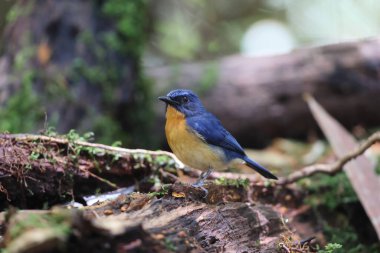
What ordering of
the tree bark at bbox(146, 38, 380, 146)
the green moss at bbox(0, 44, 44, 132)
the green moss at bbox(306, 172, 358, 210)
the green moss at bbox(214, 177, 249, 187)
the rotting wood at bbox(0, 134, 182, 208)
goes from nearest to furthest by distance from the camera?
the rotting wood at bbox(0, 134, 182, 208), the green moss at bbox(214, 177, 249, 187), the green moss at bbox(306, 172, 358, 210), the green moss at bbox(0, 44, 44, 132), the tree bark at bbox(146, 38, 380, 146)

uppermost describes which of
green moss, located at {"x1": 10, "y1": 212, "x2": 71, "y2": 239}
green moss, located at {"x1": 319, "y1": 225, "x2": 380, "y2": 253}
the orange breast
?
the orange breast

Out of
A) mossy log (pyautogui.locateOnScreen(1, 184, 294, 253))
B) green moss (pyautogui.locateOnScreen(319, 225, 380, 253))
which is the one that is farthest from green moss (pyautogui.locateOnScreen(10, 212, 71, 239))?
green moss (pyautogui.locateOnScreen(319, 225, 380, 253))

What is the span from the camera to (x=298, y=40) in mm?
10461

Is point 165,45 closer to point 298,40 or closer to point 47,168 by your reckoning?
point 298,40

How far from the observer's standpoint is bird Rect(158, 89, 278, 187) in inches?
169

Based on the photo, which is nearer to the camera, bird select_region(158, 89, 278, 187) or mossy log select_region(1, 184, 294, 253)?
mossy log select_region(1, 184, 294, 253)

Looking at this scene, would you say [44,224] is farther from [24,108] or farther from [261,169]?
[24,108]

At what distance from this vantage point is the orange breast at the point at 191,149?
14.0 feet

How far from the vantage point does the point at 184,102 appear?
4602 millimetres

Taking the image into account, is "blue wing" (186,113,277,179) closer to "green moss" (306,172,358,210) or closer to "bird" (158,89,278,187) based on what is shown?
"bird" (158,89,278,187)

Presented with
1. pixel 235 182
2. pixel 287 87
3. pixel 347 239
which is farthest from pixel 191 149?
pixel 287 87

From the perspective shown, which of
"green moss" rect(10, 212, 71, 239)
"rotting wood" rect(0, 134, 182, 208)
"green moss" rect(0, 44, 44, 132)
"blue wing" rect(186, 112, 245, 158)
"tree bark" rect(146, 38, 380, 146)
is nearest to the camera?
"green moss" rect(10, 212, 71, 239)

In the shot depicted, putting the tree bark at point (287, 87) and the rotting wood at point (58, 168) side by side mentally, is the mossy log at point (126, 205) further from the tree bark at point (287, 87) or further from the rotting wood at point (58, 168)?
the tree bark at point (287, 87)

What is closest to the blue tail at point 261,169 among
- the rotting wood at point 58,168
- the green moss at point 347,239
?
the green moss at point 347,239
